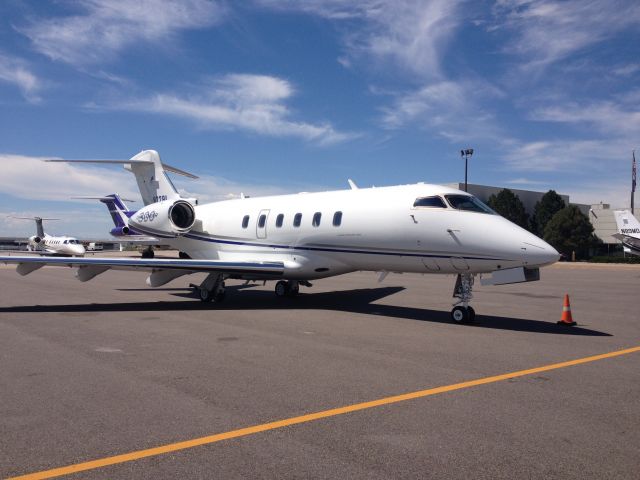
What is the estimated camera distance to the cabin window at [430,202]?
1119cm

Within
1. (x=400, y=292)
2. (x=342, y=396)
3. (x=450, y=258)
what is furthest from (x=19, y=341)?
(x=400, y=292)

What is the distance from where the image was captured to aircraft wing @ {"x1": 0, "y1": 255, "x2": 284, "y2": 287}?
1231 centimetres

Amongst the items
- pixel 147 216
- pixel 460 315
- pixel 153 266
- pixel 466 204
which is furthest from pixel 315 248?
pixel 147 216

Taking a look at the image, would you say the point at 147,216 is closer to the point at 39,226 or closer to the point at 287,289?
the point at 287,289

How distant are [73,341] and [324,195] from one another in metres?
7.40

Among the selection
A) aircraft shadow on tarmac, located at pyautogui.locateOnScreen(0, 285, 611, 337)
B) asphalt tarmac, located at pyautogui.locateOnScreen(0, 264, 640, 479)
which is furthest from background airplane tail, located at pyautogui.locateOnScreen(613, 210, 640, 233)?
asphalt tarmac, located at pyautogui.locateOnScreen(0, 264, 640, 479)

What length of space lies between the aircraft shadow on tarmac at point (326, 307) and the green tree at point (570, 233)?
149 feet

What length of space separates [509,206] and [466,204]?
175 feet

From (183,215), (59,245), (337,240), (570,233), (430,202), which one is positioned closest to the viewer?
(430,202)

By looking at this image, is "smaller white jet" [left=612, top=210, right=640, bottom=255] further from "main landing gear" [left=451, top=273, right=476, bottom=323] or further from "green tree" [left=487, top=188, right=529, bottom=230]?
"main landing gear" [left=451, top=273, right=476, bottom=323]

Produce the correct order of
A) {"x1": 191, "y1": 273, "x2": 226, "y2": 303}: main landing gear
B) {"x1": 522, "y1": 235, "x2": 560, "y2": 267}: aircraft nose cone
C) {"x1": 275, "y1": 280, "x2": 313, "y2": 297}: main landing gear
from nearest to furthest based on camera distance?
{"x1": 522, "y1": 235, "x2": 560, "y2": 267}: aircraft nose cone
{"x1": 191, "y1": 273, "x2": 226, "y2": 303}: main landing gear
{"x1": 275, "y1": 280, "x2": 313, "y2": 297}: main landing gear

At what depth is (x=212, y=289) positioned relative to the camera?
1452 cm

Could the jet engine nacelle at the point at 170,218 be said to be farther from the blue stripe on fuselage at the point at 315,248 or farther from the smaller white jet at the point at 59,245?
the smaller white jet at the point at 59,245

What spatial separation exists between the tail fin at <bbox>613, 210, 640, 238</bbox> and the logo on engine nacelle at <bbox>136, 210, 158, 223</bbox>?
113ft
